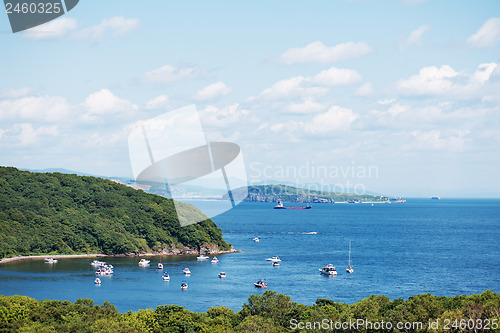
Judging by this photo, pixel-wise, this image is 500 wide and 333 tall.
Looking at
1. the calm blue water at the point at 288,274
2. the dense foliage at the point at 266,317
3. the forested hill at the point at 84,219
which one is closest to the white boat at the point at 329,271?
the calm blue water at the point at 288,274

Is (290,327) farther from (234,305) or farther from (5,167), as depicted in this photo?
(5,167)

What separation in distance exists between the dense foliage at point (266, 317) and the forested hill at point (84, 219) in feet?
128

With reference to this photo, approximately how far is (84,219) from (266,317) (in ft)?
168

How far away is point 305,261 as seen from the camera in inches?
2507

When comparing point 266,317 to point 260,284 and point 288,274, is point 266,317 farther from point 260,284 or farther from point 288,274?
point 288,274

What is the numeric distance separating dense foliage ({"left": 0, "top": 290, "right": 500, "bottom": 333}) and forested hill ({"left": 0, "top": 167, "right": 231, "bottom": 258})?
128ft

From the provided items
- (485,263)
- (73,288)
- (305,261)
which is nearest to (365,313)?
(73,288)

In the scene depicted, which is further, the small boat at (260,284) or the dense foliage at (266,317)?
the small boat at (260,284)

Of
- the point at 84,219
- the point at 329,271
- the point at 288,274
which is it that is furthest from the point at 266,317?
the point at 84,219

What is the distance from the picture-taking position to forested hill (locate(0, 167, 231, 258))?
216 feet

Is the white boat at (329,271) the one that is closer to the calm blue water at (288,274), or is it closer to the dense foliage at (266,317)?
the calm blue water at (288,274)

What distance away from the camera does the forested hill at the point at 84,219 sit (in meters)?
65.9

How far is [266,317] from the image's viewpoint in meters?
25.8

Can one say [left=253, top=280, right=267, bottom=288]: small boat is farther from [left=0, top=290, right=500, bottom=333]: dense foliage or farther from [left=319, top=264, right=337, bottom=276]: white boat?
[left=0, top=290, right=500, bottom=333]: dense foliage
